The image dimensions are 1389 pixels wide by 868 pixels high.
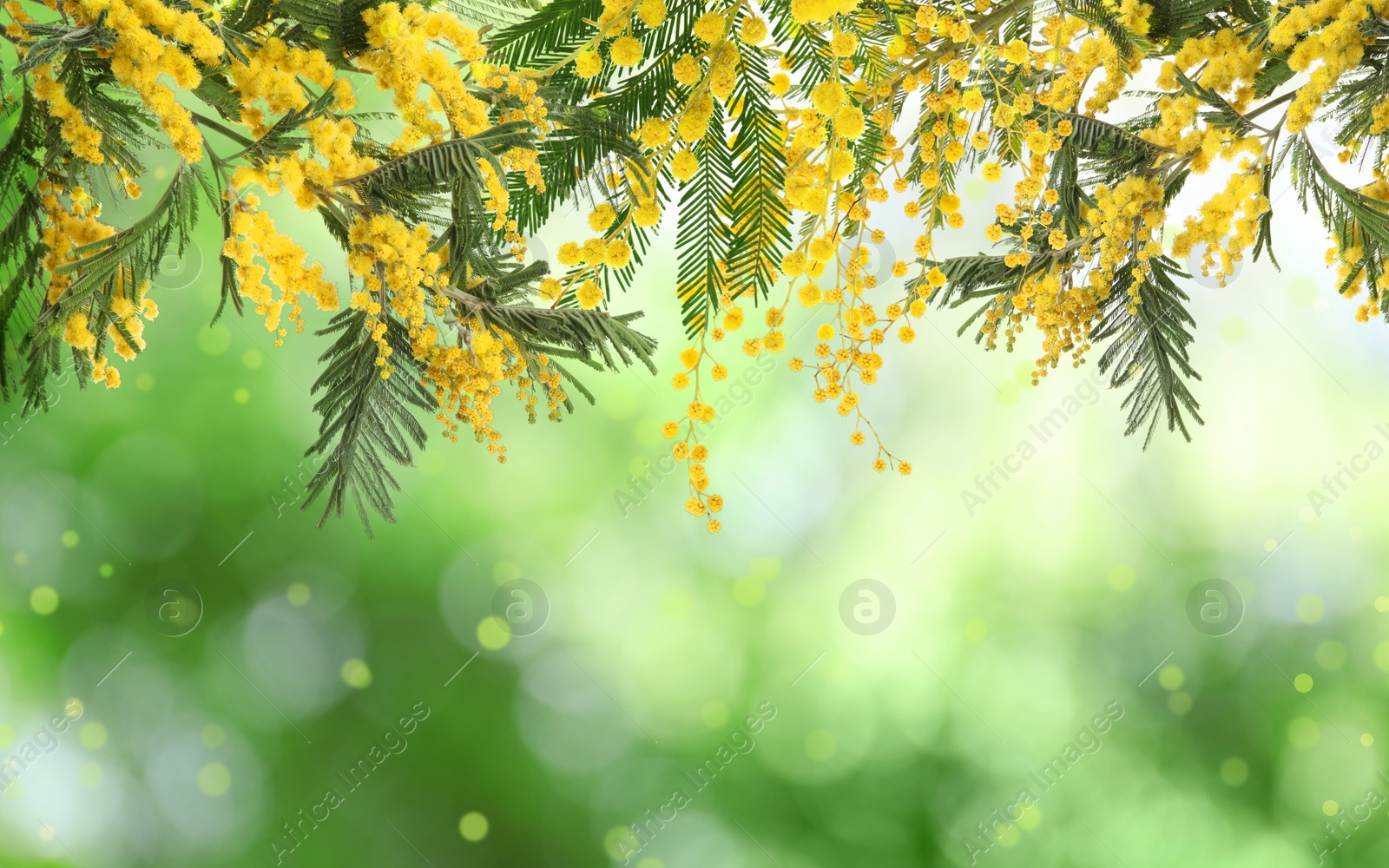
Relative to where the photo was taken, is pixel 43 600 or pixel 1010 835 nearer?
pixel 43 600

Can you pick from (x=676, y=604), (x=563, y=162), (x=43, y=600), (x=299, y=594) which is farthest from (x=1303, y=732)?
(x=43, y=600)

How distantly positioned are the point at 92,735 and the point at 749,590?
2.52m

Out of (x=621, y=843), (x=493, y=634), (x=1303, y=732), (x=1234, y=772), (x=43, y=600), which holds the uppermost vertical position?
(x=1303, y=732)

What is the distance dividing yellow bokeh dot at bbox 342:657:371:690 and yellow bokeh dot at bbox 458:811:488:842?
26.1 inches

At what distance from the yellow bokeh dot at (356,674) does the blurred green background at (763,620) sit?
13 mm

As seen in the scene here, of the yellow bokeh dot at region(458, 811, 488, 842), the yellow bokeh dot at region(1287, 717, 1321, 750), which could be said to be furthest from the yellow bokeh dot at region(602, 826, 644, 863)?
the yellow bokeh dot at region(1287, 717, 1321, 750)

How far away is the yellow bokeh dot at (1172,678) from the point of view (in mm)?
3361

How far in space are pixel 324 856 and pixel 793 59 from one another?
337 centimetres

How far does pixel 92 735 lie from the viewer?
3.10m

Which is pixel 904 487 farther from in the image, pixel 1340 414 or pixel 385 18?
Result: pixel 385 18

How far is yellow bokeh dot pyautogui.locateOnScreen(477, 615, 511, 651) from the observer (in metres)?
3.40

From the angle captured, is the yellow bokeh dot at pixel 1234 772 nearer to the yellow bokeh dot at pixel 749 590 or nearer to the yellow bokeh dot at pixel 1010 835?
the yellow bokeh dot at pixel 1010 835

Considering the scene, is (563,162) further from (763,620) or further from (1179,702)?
(1179,702)

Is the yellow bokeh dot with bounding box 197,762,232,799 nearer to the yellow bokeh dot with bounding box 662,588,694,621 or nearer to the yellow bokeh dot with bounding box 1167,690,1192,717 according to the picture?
the yellow bokeh dot with bounding box 662,588,694,621
